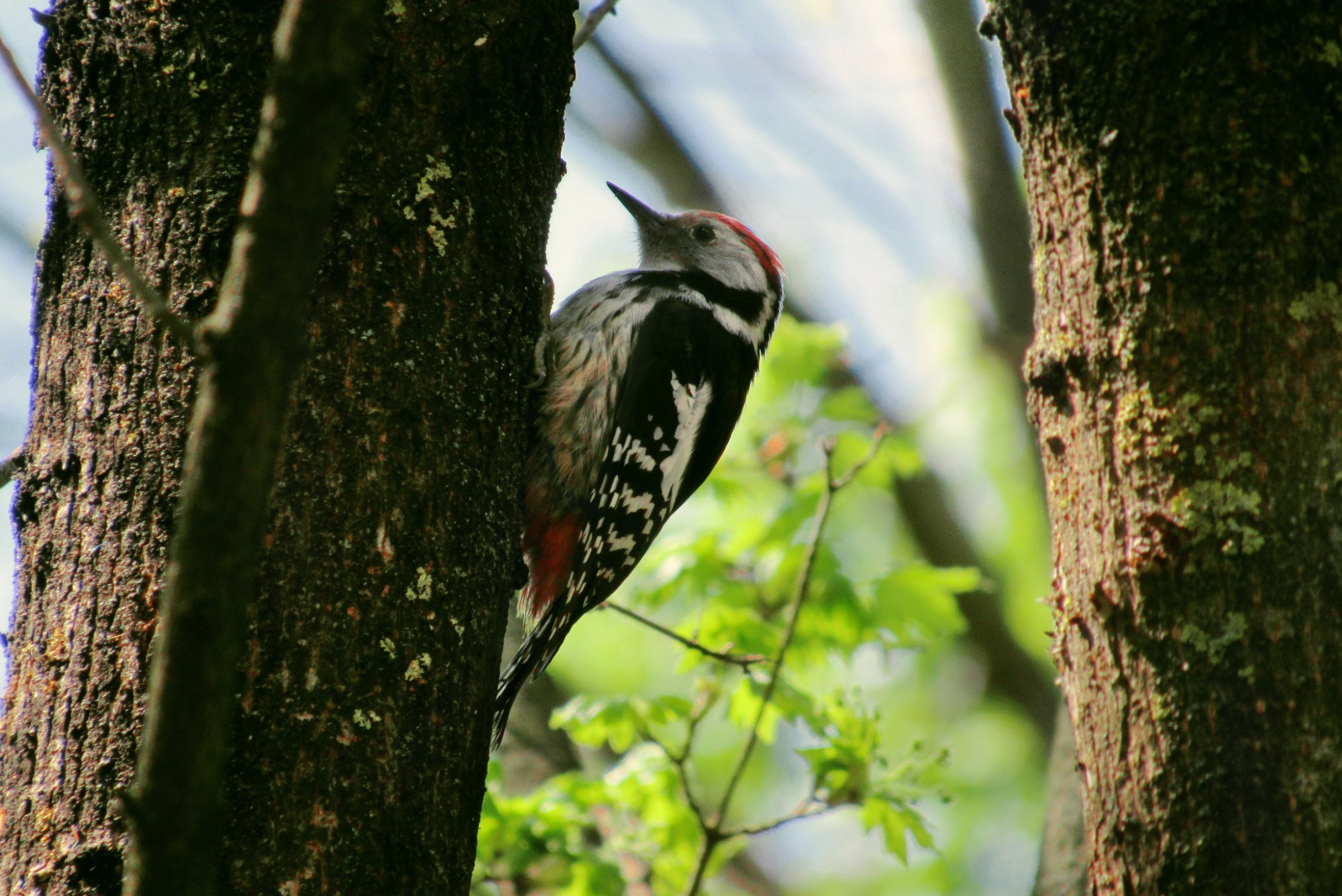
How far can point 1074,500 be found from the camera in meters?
2.13

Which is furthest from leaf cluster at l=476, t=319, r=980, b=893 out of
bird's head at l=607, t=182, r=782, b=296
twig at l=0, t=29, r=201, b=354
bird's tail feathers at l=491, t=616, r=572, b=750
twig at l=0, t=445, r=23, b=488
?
twig at l=0, t=29, r=201, b=354

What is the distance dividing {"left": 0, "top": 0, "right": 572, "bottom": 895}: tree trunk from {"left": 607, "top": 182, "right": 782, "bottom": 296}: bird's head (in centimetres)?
269

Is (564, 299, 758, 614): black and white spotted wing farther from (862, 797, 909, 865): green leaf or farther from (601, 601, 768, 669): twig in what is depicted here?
(862, 797, 909, 865): green leaf

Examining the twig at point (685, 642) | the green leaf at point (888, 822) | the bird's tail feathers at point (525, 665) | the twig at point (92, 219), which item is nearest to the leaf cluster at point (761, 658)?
the green leaf at point (888, 822)

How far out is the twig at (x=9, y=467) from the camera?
1987 mm

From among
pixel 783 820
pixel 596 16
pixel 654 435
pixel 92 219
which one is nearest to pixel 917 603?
pixel 783 820

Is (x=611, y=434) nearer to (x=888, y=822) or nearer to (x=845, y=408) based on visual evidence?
(x=888, y=822)

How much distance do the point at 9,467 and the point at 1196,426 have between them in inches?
78.1

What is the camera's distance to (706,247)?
502 centimetres


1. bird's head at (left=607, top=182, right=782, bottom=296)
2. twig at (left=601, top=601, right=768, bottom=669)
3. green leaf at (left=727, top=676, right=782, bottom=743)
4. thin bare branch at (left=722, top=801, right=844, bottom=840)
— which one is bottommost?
thin bare branch at (left=722, top=801, right=844, bottom=840)

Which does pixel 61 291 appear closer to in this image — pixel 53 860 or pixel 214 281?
pixel 214 281

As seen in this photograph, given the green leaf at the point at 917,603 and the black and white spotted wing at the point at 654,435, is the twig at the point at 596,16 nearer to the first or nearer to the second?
the black and white spotted wing at the point at 654,435

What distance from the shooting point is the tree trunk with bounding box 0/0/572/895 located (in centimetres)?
168

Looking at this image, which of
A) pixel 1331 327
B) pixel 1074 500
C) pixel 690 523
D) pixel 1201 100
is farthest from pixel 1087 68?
pixel 690 523
